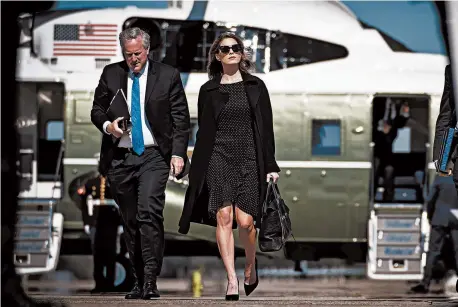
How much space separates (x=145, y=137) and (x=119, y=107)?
26cm

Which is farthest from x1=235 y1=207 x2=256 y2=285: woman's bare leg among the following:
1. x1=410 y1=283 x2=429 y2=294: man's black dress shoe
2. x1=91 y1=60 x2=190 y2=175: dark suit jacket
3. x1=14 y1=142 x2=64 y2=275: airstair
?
x1=410 y1=283 x2=429 y2=294: man's black dress shoe

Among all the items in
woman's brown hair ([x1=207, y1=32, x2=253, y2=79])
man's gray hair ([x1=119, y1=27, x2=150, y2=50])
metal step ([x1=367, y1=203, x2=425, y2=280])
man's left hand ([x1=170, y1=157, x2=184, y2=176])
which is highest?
man's gray hair ([x1=119, y1=27, x2=150, y2=50])

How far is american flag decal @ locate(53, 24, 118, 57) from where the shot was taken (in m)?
11.9

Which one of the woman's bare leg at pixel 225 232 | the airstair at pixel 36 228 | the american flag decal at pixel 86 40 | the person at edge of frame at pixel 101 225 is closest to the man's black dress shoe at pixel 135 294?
the woman's bare leg at pixel 225 232

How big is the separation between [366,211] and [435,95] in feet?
4.47

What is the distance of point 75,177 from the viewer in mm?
11945

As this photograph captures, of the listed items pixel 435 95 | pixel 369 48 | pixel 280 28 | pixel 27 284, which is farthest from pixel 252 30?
pixel 27 284

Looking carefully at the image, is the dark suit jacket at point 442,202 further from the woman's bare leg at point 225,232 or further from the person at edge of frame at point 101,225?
the woman's bare leg at point 225,232

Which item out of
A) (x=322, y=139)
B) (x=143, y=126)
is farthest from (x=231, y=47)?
(x=322, y=139)

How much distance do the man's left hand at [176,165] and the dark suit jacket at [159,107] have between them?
38 millimetres

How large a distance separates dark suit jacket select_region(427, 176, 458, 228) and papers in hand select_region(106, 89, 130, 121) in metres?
4.99

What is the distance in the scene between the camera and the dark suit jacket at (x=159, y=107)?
781 cm

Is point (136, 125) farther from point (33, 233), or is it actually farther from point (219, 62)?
point (33, 233)

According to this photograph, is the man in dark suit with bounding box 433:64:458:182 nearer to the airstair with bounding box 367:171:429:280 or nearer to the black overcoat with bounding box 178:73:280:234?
the black overcoat with bounding box 178:73:280:234
